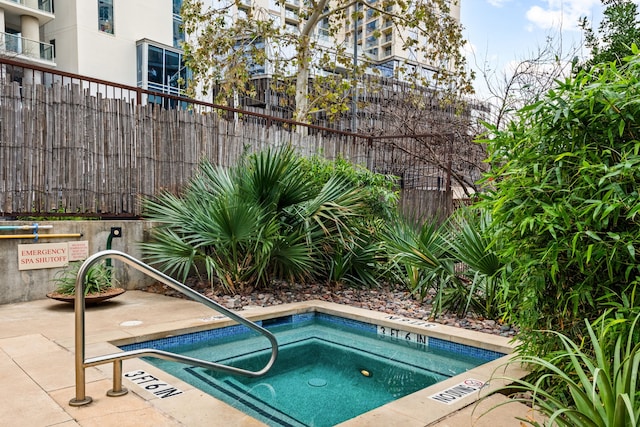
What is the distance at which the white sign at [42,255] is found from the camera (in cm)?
496

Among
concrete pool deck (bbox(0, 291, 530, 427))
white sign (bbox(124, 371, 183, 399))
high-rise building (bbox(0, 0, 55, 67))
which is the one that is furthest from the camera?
high-rise building (bbox(0, 0, 55, 67))

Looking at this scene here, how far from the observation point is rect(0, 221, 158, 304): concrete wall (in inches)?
192

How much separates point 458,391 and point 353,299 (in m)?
2.94

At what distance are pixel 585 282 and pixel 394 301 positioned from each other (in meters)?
3.27

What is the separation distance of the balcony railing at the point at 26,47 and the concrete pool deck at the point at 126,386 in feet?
53.1

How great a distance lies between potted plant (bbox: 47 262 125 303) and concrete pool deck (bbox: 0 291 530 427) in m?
0.33

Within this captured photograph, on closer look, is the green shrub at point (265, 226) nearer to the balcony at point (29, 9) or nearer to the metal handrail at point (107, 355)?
the metal handrail at point (107, 355)

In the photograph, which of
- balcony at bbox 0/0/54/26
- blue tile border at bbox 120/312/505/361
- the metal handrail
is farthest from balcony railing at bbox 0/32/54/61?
the metal handrail

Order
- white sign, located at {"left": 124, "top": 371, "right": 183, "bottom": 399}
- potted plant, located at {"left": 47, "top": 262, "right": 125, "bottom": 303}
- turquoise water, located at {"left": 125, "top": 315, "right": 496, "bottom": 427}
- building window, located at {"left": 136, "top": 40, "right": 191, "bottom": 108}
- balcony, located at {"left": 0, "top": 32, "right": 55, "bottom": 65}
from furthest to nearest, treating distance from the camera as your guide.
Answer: building window, located at {"left": 136, "top": 40, "right": 191, "bottom": 108} → balcony, located at {"left": 0, "top": 32, "right": 55, "bottom": 65} → potted plant, located at {"left": 47, "top": 262, "right": 125, "bottom": 303} → turquoise water, located at {"left": 125, "top": 315, "right": 496, "bottom": 427} → white sign, located at {"left": 124, "top": 371, "right": 183, "bottom": 399}

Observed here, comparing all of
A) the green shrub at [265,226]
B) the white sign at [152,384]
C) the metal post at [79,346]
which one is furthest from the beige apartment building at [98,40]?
the metal post at [79,346]

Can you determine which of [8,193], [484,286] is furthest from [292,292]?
[8,193]

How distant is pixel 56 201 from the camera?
5.31m

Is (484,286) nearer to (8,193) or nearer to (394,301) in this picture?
(394,301)

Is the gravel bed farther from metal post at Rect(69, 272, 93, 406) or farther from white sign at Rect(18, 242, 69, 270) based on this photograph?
metal post at Rect(69, 272, 93, 406)
